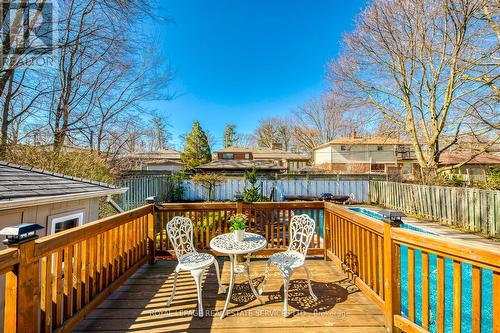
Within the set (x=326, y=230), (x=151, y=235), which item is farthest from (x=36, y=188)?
(x=326, y=230)

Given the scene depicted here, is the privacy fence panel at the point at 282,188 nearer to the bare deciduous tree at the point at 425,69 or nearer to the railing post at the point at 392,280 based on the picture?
the bare deciduous tree at the point at 425,69

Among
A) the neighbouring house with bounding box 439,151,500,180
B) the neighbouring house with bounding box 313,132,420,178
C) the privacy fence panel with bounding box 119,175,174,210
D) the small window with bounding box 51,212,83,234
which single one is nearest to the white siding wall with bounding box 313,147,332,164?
the neighbouring house with bounding box 313,132,420,178

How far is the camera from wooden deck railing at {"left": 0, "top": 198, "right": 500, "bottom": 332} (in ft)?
5.01

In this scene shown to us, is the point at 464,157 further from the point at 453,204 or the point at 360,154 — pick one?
the point at 360,154

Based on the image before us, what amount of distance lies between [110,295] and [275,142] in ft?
108

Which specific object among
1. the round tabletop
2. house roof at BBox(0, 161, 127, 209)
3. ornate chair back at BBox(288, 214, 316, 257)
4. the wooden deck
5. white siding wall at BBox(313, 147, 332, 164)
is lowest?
the wooden deck

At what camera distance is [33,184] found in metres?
3.23

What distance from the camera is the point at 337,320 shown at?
236cm

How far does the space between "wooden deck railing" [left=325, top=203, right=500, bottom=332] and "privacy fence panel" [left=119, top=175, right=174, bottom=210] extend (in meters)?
8.03

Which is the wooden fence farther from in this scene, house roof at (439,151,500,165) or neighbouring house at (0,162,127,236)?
neighbouring house at (0,162,127,236)

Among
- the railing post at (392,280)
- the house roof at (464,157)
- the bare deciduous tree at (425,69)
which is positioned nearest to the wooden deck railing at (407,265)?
the railing post at (392,280)

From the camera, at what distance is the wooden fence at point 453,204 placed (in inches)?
268

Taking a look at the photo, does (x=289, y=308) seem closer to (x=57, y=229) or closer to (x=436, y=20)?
(x=57, y=229)

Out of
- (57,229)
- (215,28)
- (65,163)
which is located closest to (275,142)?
(215,28)
